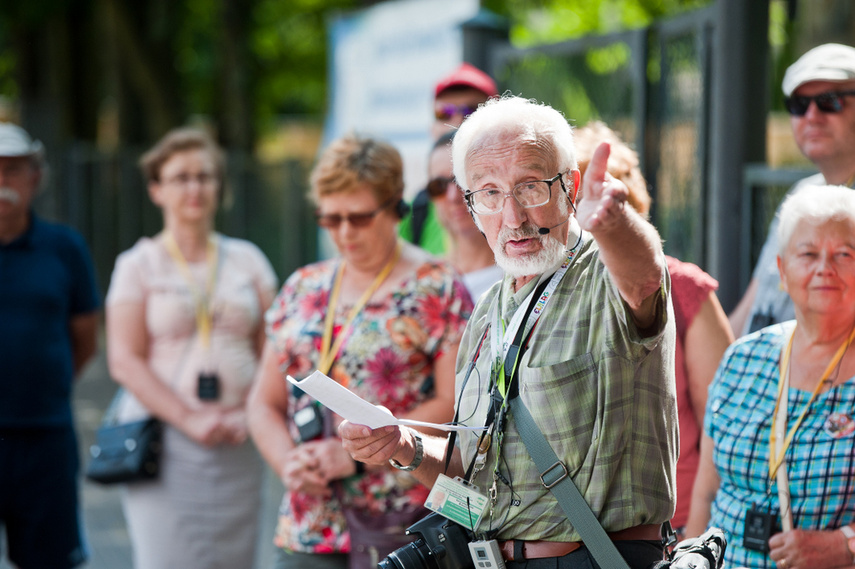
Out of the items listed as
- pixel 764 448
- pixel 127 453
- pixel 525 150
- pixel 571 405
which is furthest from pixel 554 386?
pixel 127 453

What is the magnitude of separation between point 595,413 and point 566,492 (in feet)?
0.58

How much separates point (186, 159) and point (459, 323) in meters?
1.94

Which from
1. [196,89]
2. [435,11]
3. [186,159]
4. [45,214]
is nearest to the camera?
[186,159]

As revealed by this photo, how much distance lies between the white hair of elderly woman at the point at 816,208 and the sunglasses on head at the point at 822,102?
0.77 meters

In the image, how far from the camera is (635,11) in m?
18.0

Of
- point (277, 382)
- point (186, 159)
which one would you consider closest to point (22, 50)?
point (186, 159)

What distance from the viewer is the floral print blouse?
3.61m

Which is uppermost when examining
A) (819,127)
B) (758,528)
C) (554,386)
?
(819,127)

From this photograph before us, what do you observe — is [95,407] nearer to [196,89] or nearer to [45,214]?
[45,214]

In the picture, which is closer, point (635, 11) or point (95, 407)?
point (95, 407)

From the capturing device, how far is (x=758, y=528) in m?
2.83

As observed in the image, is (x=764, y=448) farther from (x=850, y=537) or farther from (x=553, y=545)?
(x=553, y=545)

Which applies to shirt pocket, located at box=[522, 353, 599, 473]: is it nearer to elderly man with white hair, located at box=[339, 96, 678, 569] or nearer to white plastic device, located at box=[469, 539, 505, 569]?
elderly man with white hair, located at box=[339, 96, 678, 569]

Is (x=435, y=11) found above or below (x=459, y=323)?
above
